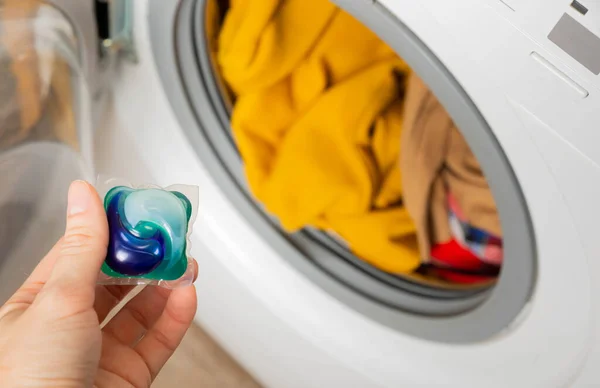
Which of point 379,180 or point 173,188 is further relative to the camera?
point 379,180

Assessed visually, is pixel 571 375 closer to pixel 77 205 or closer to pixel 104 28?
pixel 77 205

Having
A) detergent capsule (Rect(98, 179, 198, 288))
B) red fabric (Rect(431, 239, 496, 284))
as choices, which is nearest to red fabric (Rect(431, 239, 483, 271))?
red fabric (Rect(431, 239, 496, 284))

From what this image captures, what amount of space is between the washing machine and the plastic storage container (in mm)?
17

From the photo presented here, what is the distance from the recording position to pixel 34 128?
0.65 metres

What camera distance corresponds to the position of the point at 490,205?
65cm

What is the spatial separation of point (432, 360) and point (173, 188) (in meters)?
0.34

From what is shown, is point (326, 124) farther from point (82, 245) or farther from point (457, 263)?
point (82, 245)

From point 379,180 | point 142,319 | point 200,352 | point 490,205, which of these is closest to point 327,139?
point 379,180

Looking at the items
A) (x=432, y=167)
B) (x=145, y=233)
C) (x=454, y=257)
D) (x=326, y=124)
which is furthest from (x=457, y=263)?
(x=145, y=233)

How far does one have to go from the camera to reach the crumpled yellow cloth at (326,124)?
717 mm

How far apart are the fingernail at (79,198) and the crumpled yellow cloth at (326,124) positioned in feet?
1.11

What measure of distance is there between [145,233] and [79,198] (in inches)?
2.1

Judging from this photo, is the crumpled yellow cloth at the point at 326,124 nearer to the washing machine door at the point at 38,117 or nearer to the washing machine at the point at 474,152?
the washing machine at the point at 474,152

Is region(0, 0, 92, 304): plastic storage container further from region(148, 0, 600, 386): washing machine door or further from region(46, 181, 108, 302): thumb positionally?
region(46, 181, 108, 302): thumb
